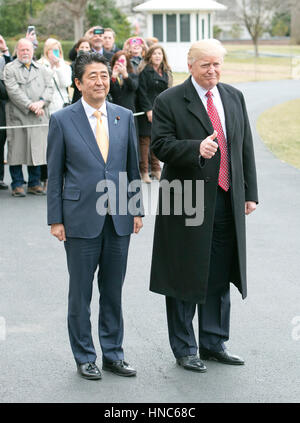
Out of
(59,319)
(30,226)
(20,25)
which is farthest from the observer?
(20,25)

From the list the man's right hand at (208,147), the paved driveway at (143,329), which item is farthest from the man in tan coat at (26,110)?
the man's right hand at (208,147)

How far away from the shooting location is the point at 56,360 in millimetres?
5730

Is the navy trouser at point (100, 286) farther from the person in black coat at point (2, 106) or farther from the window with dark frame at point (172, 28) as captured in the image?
the window with dark frame at point (172, 28)

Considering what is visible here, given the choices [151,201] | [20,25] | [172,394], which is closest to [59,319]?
[172,394]

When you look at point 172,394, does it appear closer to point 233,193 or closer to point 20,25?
point 233,193

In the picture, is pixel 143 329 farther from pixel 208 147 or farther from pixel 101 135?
pixel 208 147

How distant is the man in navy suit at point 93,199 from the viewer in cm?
529

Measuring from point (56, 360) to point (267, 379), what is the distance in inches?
56.1

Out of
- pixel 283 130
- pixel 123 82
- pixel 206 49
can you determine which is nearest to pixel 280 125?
pixel 283 130

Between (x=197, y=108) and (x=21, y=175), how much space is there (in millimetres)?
6814

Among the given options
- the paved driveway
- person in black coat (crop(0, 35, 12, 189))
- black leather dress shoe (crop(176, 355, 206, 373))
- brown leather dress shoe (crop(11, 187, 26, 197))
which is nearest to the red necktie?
black leather dress shoe (crop(176, 355, 206, 373))

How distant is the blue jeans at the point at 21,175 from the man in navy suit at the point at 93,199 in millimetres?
6388

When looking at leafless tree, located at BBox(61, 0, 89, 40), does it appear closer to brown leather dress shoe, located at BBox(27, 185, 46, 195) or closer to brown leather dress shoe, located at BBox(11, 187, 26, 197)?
brown leather dress shoe, located at BBox(27, 185, 46, 195)

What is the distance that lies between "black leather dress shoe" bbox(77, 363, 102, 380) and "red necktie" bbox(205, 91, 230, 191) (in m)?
1.42
